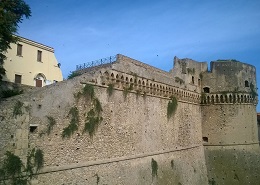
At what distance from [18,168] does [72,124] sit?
2.59 m

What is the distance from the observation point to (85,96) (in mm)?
11102

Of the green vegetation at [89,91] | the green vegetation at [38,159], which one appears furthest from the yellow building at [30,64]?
the green vegetation at [38,159]

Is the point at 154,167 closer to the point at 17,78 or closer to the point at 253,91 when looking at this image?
the point at 17,78

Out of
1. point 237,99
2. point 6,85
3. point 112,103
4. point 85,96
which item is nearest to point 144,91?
point 112,103

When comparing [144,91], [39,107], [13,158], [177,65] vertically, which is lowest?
[13,158]

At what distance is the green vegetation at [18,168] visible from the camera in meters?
8.33

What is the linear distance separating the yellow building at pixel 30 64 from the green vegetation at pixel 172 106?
897 centimetres

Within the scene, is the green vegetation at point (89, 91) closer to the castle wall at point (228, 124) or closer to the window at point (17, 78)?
the window at point (17, 78)

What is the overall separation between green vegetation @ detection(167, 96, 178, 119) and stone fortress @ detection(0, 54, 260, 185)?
5.8 inches

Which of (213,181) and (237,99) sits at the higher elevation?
(237,99)

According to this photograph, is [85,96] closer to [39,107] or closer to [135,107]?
[39,107]

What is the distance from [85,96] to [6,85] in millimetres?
5205

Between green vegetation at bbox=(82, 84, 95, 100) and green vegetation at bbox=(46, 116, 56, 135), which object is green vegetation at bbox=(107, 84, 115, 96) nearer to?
green vegetation at bbox=(82, 84, 95, 100)

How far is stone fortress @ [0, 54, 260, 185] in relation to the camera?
9.64 meters
